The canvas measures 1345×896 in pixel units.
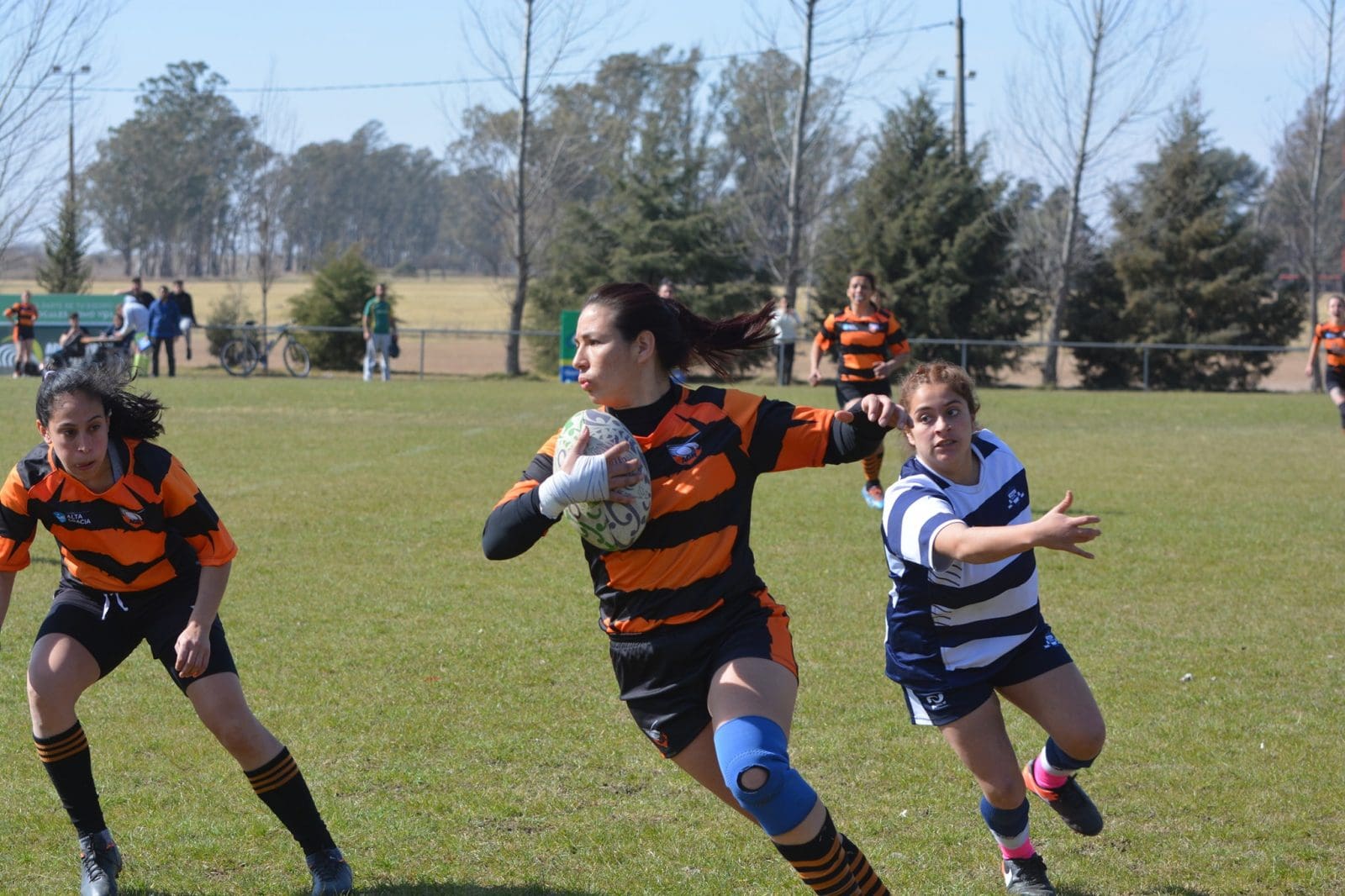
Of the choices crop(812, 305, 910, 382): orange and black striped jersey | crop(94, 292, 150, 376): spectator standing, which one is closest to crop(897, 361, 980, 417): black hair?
crop(812, 305, 910, 382): orange and black striped jersey

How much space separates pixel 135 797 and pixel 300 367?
27257 mm

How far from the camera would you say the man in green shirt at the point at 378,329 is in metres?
29.0

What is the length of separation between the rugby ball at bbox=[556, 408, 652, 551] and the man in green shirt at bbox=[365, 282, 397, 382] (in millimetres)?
25843

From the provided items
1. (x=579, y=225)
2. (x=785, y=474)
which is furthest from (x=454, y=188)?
(x=785, y=474)

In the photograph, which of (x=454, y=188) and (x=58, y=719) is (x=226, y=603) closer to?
(x=58, y=719)

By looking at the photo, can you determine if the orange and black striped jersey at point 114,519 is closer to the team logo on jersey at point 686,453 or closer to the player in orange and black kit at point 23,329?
the team logo on jersey at point 686,453

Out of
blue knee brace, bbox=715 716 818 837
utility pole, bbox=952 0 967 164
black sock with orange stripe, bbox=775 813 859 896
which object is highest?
utility pole, bbox=952 0 967 164

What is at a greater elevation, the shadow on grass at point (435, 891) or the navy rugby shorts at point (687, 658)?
the navy rugby shorts at point (687, 658)

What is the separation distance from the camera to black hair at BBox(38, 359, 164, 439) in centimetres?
409

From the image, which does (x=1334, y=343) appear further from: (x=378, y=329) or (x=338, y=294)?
(x=338, y=294)

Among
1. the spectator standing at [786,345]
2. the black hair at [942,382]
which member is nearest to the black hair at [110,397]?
the black hair at [942,382]

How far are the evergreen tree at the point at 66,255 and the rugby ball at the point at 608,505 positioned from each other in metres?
41.9

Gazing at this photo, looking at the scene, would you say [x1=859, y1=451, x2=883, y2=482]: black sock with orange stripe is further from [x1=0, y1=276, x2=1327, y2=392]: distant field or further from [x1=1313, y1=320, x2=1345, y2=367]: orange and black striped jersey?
[x1=0, y1=276, x2=1327, y2=392]: distant field

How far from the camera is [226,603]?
8.03 metres
